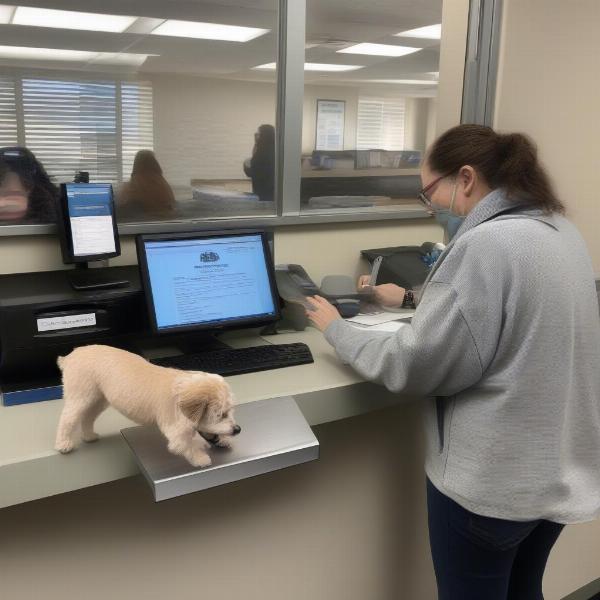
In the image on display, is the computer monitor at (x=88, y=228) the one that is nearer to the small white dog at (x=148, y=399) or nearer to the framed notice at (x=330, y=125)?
the small white dog at (x=148, y=399)

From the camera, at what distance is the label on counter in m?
1.45

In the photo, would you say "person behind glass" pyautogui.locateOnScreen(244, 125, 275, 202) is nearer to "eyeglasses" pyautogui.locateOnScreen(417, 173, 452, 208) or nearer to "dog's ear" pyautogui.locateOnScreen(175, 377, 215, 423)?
"eyeglasses" pyautogui.locateOnScreen(417, 173, 452, 208)

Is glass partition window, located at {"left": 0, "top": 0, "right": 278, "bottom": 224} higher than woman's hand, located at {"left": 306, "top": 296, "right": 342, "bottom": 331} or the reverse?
higher

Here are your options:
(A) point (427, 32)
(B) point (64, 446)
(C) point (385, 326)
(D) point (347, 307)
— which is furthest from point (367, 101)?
(B) point (64, 446)

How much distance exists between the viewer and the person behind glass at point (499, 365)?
1.20 metres

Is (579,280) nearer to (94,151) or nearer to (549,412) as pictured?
(549,412)

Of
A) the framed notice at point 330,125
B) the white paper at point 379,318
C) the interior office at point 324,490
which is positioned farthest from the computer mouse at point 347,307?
the framed notice at point 330,125

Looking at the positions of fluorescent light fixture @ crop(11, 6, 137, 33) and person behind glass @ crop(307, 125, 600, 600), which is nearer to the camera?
person behind glass @ crop(307, 125, 600, 600)

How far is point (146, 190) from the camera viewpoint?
1915mm

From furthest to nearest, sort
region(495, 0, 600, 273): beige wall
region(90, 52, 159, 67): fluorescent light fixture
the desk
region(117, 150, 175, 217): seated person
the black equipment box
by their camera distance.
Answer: region(495, 0, 600, 273): beige wall
region(117, 150, 175, 217): seated person
region(90, 52, 159, 67): fluorescent light fixture
the black equipment box
the desk

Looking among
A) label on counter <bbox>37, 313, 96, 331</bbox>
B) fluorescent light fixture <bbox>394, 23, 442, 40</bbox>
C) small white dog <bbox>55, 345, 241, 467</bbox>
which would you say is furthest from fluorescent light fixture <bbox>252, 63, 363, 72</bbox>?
small white dog <bbox>55, 345, 241, 467</bbox>

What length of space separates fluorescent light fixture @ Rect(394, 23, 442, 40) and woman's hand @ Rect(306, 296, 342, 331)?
4.58 feet

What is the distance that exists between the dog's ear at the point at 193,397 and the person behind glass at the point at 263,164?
116cm

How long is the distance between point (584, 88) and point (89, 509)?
7.56ft
